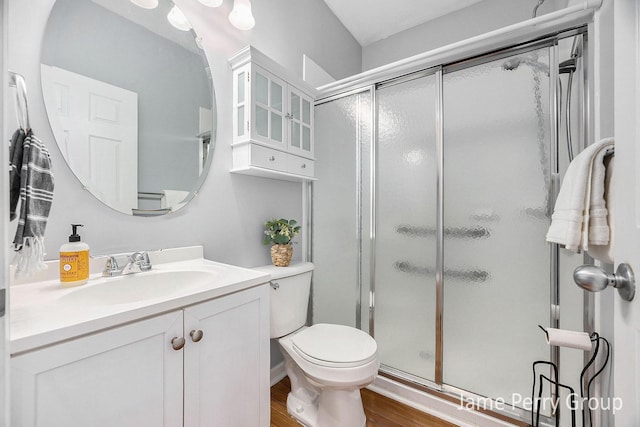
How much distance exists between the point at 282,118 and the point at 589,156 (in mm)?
1339

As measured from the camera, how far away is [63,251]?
823 mm

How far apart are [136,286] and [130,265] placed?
9 cm

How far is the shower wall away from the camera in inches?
50.9

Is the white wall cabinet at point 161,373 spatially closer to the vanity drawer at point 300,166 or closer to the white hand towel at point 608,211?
the vanity drawer at point 300,166

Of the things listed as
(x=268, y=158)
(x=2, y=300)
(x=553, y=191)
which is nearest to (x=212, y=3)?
(x=268, y=158)

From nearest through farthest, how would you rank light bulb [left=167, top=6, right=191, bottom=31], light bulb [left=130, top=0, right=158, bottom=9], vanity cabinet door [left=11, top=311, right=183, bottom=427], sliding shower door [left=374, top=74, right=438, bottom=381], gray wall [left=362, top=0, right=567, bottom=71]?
vanity cabinet door [left=11, top=311, right=183, bottom=427] → light bulb [left=130, top=0, right=158, bottom=9] → light bulb [left=167, top=6, right=191, bottom=31] → sliding shower door [left=374, top=74, right=438, bottom=381] → gray wall [left=362, top=0, right=567, bottom=71]

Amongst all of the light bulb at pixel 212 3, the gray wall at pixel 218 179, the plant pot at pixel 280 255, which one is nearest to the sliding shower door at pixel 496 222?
the plant pot at pixel 280 255

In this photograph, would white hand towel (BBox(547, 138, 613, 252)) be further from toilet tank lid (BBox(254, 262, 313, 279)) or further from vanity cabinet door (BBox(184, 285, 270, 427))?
toilet tank lid (BBox(254, 262, 313, 279))

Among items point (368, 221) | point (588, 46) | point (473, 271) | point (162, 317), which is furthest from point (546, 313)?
point (162, 317)

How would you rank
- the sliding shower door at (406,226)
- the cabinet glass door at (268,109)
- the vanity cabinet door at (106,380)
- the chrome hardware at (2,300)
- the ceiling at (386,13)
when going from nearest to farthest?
Answer: the chrome hardware at (2,300), the vanity cabinet door at (106,380), the cabinet glass door at (268,109), the sliding shower door at (406,226), the ceiling at (386,13)

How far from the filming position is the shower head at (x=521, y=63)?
4.23ft

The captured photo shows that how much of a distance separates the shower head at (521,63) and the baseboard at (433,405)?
172cm

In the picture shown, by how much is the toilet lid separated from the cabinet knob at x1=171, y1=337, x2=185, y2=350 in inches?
25.8

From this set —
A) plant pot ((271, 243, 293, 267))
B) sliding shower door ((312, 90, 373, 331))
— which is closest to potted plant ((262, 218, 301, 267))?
plant pot ((271, 243, 293, 267))
